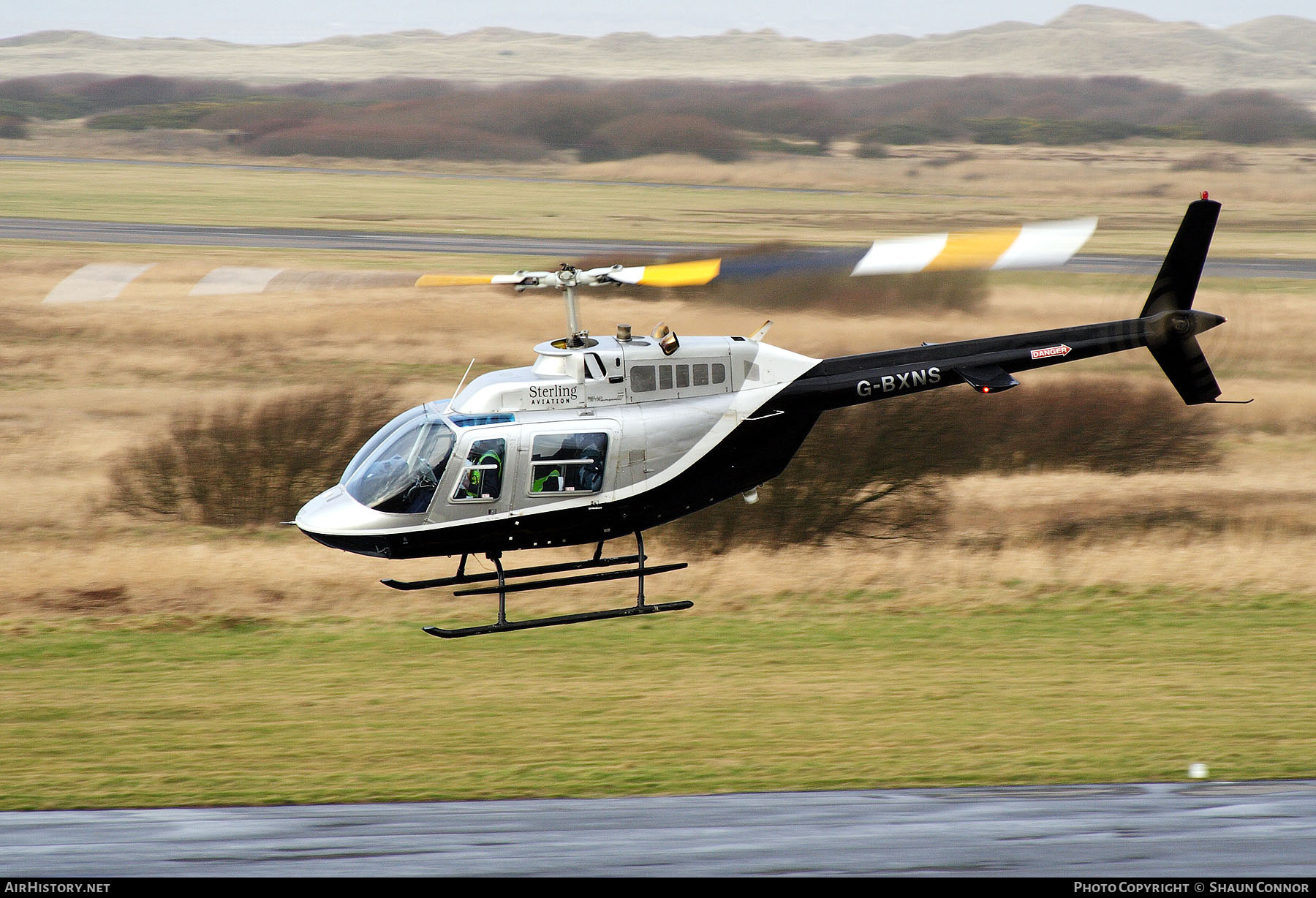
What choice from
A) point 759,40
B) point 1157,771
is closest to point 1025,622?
point 1157,771

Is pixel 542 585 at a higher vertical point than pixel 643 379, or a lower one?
lower

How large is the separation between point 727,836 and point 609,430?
443 cm

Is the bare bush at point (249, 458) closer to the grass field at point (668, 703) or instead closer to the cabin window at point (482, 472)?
the grass field at point (668, 703)

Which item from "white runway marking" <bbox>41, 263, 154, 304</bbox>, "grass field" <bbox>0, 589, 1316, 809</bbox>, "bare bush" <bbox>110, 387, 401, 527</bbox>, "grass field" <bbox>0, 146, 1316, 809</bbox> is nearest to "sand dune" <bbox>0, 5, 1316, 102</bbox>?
"white runway marking" <bbox>41, 263, 154, 304</bbox>

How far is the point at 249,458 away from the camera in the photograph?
24.8 metres

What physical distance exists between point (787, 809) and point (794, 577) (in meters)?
7.87

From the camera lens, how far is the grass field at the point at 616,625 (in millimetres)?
14805

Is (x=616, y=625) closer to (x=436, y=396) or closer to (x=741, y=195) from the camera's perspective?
(x=436, y=396)

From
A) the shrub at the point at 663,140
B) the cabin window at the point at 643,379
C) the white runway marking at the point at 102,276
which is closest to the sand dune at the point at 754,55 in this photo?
the shrub at the point at 663,140

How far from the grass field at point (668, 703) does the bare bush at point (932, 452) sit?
9.17ft

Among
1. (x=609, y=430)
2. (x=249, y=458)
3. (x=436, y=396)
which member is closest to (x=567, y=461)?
(x=609, y=430)

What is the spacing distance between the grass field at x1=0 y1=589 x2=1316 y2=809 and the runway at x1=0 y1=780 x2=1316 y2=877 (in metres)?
0.40

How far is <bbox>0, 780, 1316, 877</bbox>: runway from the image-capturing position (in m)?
12.5

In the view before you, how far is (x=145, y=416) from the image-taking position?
90.7 feet
